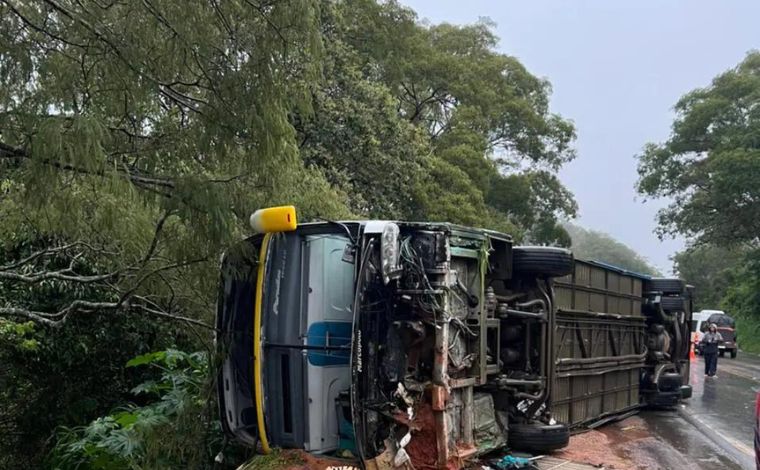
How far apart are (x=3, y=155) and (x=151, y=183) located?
0.80 m

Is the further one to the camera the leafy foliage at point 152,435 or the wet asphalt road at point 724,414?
the wet asphalt road at point 724,414

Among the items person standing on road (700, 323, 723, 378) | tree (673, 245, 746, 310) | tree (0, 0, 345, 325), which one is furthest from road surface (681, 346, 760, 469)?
tree (673, 245, 746, 310)

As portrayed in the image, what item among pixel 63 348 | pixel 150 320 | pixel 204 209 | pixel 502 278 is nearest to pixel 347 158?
pixel 150 320

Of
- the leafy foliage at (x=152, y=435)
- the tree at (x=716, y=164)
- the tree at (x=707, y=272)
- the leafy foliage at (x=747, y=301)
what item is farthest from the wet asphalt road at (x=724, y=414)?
the tree at (x=707, y=272)

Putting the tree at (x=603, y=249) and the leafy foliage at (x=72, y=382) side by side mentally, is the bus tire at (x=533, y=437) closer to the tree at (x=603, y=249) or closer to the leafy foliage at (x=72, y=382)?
the leafy foliage at (x=72, y=382)

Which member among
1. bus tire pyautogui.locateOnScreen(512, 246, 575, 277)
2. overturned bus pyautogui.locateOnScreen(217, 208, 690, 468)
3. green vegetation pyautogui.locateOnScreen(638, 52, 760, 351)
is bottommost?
overturned bus pyautogui.locateOnScreen(217, 208, 690, 468)

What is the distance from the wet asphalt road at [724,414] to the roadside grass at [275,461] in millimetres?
5097

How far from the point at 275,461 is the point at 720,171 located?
1109 inches

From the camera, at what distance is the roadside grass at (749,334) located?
33.7 metres

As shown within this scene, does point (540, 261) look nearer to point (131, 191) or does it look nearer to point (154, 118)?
point (154, 118)

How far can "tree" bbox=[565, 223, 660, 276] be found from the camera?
366 ft

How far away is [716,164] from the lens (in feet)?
93.5

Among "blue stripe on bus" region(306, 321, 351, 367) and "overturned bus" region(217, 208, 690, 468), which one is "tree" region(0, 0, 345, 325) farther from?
"blue stripe on bus" region(306, 321, 351, 367)

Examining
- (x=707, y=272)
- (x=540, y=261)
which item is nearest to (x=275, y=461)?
(x=540, y=261)
